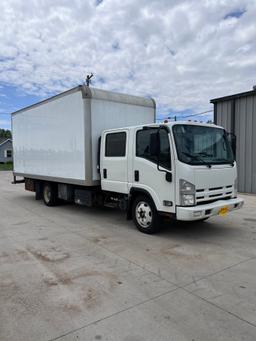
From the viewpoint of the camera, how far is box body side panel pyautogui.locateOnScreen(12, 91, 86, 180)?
7465 millimetres

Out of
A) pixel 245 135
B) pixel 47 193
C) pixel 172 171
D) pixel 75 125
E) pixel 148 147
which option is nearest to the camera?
pixel 172 171

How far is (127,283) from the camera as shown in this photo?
3.87 m

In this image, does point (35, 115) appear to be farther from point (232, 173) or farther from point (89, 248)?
point (232, 173)

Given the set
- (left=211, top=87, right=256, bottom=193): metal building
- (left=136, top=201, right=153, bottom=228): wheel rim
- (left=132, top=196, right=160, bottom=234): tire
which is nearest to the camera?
(left=132, top=196, right=160, bottom=234): tire

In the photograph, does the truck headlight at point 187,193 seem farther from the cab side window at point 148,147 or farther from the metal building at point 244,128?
the metal building at point 244,128

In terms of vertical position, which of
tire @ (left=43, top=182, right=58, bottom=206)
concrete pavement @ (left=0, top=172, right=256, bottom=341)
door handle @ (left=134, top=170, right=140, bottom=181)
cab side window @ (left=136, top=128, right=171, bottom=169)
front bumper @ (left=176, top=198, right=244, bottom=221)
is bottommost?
concrete pavement @ (left=0, top=172, right=256, bottom=341)

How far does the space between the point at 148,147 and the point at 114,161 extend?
45.3 inches

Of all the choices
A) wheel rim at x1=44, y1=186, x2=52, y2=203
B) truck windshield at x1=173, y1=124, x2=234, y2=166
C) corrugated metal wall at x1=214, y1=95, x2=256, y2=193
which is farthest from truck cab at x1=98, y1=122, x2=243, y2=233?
corrugated metal wall at x1=214, y1=95, x2=256, y2=193

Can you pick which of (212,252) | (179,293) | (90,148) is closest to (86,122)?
(90,148)

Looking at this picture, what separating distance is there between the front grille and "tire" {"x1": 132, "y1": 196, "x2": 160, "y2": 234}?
38.9 inches

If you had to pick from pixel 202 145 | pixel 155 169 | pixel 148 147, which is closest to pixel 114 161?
pixel 148 147

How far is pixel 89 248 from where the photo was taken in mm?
5359

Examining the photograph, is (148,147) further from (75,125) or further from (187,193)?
(75,125)

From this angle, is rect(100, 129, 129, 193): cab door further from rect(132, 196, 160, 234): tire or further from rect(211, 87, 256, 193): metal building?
rect(211, 87, 256, 193): metal building
